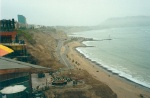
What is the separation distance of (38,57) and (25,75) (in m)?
34.6

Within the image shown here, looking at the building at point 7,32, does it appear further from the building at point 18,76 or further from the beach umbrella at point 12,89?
the beach umbrella at point 12,89

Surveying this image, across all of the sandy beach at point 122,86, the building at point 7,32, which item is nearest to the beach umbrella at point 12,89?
the building at point 7,32

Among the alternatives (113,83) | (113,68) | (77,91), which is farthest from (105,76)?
(77,91)

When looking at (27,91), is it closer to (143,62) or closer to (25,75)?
(25,75)

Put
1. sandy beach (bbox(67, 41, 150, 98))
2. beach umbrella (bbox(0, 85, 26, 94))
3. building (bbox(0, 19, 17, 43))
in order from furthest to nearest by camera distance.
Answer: building (bbox(0, 19, 17, 43)) → sandy beach (bbox(67, 41, 150, 98)) → beach umbrella (bbox(0, 85, 26, 94))

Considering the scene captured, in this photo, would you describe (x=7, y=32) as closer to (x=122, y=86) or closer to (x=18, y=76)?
(x=18, y=76)

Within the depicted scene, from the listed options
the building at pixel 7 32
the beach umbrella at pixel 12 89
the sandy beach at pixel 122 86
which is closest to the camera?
the beach umbrella at pixel 12 89

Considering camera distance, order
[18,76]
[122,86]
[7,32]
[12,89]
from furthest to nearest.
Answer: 1. [122,86]
2. [7,32]
3. [18,76]
4. [12,89]

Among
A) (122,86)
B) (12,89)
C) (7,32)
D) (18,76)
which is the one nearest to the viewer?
(12,89)

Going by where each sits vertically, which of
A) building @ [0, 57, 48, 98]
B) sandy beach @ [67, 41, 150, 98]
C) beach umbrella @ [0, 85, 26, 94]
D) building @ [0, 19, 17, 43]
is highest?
building @ [0, 19, 17, 43]

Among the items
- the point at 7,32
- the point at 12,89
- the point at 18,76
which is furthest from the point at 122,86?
the point at 12,89

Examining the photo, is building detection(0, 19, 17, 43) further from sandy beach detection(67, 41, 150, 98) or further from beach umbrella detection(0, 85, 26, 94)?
beach umbrella detection(0, 85, 26, 94)

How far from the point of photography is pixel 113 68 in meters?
56.2

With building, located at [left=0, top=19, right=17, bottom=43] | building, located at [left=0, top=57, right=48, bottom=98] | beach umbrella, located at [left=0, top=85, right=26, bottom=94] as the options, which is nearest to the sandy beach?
building, located at [left=0, top=19, right=17, bottom=43]
